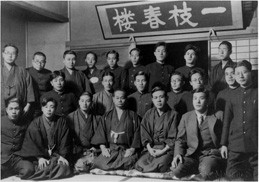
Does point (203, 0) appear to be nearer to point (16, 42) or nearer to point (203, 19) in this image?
point (203, 19)

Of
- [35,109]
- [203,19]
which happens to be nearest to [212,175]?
[203,19]

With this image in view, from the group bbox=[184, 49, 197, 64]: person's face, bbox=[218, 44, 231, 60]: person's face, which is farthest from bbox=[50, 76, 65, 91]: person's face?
bbox=[218, 44, 231, 60]: person's face

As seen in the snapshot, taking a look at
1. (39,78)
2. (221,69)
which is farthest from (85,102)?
(221,69)

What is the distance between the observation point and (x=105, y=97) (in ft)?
11.1

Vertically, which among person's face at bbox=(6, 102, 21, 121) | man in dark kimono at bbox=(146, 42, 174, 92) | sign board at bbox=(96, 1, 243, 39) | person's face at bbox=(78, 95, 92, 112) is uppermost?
sign board at bbox=(96, 1, 243, 39)

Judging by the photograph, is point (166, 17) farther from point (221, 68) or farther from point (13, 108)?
point (13, 108)

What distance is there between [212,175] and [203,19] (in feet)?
5.06

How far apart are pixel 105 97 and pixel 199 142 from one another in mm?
1031

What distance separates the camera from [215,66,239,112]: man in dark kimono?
2.91 meters

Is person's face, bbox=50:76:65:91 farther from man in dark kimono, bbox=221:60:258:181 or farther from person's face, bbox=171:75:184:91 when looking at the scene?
man in dark kimono, bbox=221:60:258:181

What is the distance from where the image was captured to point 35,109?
11.1ft

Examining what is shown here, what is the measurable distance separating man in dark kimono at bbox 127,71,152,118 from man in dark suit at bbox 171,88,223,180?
0.48 metres

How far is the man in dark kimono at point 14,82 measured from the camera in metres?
3.23

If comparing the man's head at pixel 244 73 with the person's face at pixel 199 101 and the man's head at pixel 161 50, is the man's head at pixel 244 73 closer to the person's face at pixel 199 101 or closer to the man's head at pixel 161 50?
the person's face at pixel 199 101
